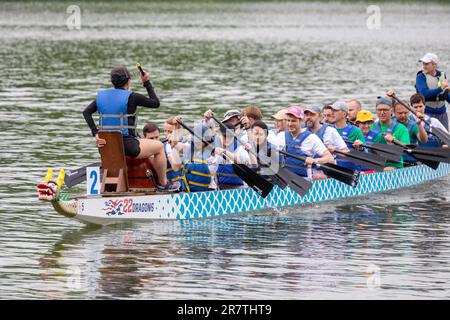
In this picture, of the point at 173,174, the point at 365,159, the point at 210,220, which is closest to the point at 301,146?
the point at 365,159

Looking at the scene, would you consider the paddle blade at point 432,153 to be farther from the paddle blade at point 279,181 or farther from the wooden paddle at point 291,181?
the paddle blade at point 279,181

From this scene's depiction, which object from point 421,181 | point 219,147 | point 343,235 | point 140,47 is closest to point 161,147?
point 219,147

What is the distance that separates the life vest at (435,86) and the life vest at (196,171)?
7.49m

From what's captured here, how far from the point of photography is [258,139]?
19188 millimetres

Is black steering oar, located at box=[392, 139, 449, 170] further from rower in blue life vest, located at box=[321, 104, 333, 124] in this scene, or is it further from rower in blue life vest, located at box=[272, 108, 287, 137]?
rower in blue life vest, located at box=[272, 108, 287, 137]

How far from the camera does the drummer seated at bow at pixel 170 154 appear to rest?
18.6 m

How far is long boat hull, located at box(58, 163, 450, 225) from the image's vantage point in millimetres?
17406

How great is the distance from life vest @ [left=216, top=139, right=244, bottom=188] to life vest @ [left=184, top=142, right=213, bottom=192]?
0.56 meters

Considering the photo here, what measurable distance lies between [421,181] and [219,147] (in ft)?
20.6

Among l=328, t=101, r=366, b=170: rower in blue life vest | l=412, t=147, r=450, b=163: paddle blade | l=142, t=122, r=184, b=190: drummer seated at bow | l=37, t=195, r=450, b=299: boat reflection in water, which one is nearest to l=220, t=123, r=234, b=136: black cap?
l=142, t=122, r=184, b=190: drummer seated at bow

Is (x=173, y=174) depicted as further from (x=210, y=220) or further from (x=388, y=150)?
(x=388, y=150)

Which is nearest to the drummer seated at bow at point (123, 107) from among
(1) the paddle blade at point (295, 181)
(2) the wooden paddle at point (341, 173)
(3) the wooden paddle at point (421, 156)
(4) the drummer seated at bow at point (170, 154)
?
(4) the drummer seated at bow at point (170, 154)

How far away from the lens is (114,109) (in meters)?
17.6
